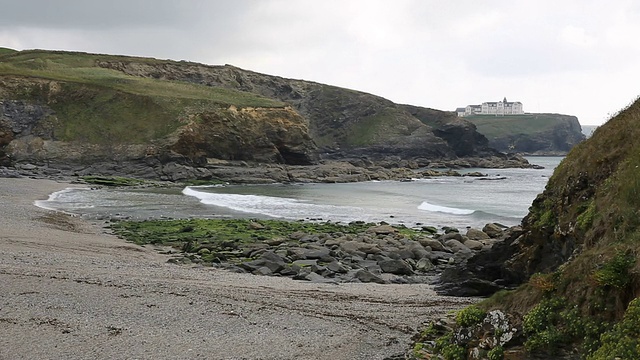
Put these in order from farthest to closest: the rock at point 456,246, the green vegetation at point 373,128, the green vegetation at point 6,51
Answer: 1. the green vegetation at point 373,128
2. the green vegetation at point 6,51
3. the rock at point 456,246

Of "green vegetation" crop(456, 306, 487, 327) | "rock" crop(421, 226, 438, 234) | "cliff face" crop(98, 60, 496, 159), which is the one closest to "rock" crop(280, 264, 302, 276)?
"green vegetation" crop(456, 306, 487, 327)

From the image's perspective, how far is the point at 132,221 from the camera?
118 ft

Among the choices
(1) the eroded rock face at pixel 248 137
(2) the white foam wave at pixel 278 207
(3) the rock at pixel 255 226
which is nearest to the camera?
(3) the rock at pixel 255 226

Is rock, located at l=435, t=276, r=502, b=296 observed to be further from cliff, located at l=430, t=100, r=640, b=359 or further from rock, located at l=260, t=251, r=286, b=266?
rock, located at l=260, t=251, r=286, b=266

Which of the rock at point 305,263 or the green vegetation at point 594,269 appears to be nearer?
the green vegetation at point 594,269

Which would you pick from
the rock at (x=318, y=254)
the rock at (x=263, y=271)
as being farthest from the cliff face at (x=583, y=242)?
the rock at (x=263, y=271)

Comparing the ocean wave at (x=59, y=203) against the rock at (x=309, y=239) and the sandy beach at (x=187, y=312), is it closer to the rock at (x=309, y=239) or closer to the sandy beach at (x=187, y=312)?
the rock at (x=309, y=239)

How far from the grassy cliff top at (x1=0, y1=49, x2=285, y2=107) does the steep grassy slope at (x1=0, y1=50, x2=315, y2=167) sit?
0.18 meters

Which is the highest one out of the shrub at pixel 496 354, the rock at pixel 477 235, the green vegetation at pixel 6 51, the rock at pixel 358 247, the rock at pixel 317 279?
the green vegetation at pixel 6 51

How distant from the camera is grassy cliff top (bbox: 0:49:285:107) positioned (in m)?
99.8

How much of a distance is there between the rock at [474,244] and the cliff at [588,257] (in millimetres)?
12015

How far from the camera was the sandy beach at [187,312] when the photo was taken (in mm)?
10945

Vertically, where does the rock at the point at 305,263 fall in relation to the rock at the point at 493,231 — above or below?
below

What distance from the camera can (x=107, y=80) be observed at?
105 metres
